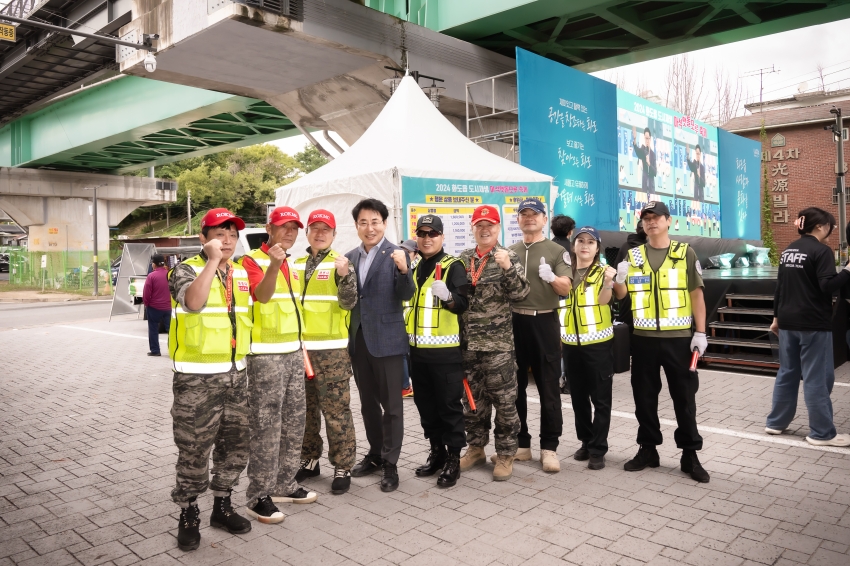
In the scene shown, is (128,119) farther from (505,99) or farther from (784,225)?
(784,225)

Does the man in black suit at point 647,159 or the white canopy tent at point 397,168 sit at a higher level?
the man in black suit at point 647,159

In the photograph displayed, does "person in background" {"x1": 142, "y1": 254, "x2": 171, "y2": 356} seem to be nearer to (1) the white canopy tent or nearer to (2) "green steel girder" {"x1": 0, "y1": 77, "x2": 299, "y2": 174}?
(1) the white canopy tent

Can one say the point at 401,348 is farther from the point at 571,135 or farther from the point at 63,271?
the point at 63,271

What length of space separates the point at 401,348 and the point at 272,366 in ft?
3.25

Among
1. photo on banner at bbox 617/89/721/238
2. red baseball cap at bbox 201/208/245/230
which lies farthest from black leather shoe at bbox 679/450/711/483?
photo on banner at bbox 617/89/721/238

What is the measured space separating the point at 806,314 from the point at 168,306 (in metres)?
9.48

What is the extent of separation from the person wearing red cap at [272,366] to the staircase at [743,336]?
23.1 ft

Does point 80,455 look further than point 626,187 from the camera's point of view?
No

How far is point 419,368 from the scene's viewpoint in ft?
15.3

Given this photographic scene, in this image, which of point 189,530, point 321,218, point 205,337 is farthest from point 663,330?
point 189,530

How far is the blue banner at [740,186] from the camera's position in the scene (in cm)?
1709

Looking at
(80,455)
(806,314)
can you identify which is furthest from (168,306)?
(806,314)

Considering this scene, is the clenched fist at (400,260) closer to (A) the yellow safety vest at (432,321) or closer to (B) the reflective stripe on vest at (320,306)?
(A) the yellow safety vest at (432,321)

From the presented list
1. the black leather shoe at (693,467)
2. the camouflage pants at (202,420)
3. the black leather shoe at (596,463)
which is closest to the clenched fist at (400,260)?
the camouflage pants at (202,420)
